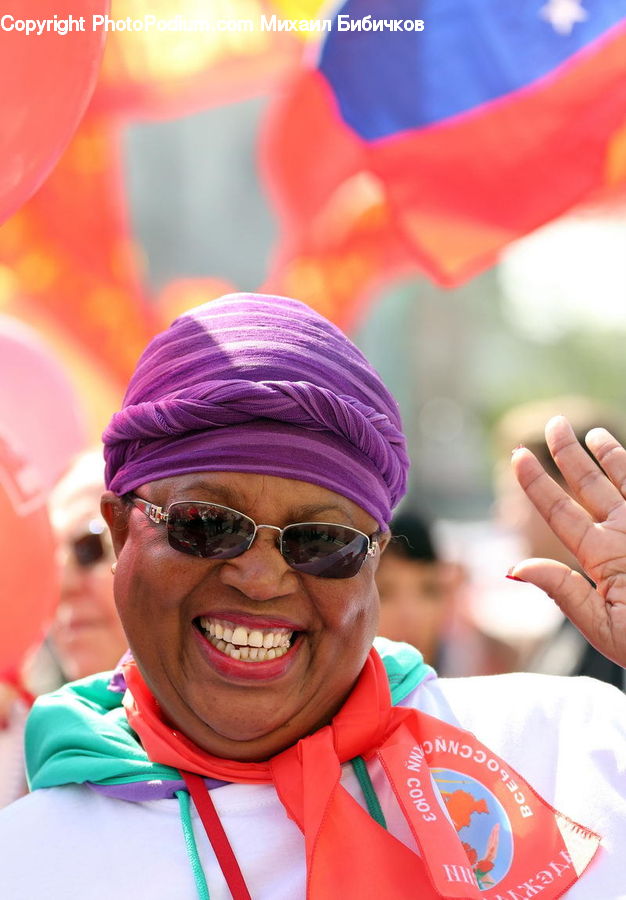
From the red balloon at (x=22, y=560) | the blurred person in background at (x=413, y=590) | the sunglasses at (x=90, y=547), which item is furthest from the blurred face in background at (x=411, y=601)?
the red balloon at (x=22, y=560)

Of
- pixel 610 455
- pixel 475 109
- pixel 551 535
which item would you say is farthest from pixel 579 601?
pixel 551 535

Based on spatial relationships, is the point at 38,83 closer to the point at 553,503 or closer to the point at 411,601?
the point at 553,503

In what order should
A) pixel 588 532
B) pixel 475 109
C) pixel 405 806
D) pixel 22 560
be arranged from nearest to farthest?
pixel 405 806
pixel 588 532
pixel 22 560
pixel 475 109

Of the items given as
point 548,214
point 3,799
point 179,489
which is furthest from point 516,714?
point 548,214

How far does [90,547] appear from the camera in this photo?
3174mm

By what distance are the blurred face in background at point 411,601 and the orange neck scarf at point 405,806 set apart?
2.16 metres

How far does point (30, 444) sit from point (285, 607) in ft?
5.81

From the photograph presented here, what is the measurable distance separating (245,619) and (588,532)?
569mm

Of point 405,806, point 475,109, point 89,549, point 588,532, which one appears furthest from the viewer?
point 89,549

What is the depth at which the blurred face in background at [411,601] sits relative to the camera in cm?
409

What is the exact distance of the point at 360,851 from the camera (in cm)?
171

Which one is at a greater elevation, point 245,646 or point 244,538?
point 244,538

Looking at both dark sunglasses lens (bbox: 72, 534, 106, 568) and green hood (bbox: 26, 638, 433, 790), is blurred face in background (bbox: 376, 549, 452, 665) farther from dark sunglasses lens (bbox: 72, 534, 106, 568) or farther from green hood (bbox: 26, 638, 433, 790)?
green hood (bbox: 26, 638, 433, 790)

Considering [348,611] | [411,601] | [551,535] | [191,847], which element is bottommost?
[411,601]
